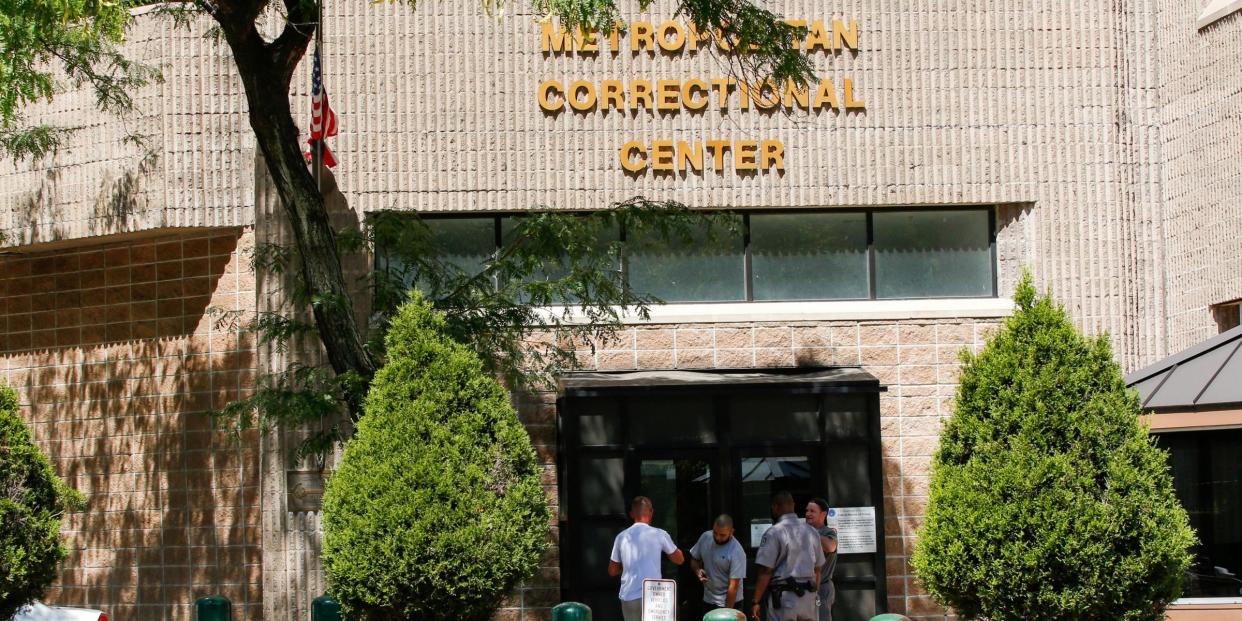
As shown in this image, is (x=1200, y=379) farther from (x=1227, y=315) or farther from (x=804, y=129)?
(x=804, y=129)

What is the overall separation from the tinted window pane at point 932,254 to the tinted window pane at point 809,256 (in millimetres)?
221

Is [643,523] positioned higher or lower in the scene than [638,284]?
lower

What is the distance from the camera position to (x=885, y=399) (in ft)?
48.8

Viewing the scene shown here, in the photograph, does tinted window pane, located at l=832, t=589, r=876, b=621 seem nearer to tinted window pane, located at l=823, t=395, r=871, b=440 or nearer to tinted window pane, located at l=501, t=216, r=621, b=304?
tinted window pane, located at l=823, t=395, r=871, b=440

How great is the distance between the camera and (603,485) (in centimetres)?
1414

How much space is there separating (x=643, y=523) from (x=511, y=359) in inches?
70.5

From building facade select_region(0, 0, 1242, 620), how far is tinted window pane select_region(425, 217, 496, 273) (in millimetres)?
24

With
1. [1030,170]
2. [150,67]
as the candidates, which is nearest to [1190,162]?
[1030,170]

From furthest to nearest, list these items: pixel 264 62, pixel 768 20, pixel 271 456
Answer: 1. pixel 271 456
2. pixel 768 20
3. pixel 264 62

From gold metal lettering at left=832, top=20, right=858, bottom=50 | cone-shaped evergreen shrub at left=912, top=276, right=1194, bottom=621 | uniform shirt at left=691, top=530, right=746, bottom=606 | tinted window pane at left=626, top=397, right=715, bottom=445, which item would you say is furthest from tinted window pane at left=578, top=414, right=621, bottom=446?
gold metal lettering at left=832, top=20, right=858, bottom=50

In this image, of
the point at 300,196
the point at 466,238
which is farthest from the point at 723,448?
the point at 300,196

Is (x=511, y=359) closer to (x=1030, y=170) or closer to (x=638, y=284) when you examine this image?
(x=638, y=284)

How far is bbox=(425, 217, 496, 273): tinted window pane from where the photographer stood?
14984 millimetres

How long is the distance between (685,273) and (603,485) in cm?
243
